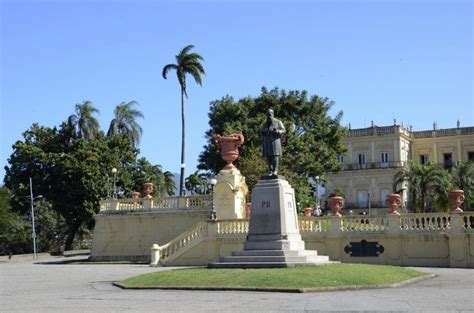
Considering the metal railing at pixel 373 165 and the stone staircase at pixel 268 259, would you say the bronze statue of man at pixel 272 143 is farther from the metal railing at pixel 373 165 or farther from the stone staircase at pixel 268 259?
the metal railing at pixel 373 165

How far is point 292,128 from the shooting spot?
157 ft

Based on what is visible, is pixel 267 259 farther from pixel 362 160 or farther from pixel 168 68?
pixel 362 160

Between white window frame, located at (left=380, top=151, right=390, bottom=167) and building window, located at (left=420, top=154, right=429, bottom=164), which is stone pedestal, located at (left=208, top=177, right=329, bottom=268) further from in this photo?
building window, located at (left=420, top=154, right=429, bottom=164)

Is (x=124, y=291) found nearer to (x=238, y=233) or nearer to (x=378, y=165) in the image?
(x=238, y=233)

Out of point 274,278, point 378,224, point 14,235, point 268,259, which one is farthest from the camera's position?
point 14,235

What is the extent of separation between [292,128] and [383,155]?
38.5 m

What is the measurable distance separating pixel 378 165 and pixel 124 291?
6978cm

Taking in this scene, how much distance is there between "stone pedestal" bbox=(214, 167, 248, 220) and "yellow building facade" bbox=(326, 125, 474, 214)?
160 feet

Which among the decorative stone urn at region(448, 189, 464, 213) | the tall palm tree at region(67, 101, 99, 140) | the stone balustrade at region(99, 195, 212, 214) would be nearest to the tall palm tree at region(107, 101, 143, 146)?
the tall palm tree at region(67, 101, 99, 140)

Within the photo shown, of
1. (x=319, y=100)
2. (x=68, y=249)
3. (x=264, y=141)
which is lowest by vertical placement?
(x=68, y=249)

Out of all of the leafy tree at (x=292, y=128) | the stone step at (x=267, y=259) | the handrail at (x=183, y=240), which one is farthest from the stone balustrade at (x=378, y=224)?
the leafy tree at (x=292, y=128)

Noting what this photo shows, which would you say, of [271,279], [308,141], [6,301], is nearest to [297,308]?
[271,279]

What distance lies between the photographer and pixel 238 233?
30625 millimetres

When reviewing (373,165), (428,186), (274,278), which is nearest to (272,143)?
(274,278)
